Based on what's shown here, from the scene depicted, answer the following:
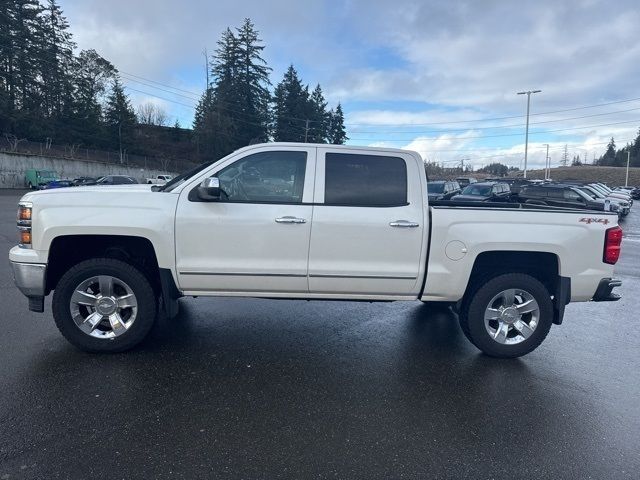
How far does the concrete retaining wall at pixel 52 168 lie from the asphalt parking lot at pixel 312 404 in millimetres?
43329

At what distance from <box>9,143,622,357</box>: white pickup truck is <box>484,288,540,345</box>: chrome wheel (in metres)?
0.01

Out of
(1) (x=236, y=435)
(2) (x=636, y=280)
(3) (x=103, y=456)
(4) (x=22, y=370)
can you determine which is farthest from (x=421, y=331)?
(2) (x=636, y=280)

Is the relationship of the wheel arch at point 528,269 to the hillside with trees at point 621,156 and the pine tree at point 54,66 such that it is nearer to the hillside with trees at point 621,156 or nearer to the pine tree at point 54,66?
the pine tree at point 54,66

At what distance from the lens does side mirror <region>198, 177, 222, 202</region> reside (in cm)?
373

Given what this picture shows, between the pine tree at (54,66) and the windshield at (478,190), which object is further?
the pine tree at (54,66)

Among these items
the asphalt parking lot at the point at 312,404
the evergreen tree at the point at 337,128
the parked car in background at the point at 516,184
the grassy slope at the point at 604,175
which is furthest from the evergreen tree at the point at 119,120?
the grassy slope at the point at 604,175

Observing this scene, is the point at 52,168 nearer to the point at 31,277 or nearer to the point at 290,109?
the point at 290,109

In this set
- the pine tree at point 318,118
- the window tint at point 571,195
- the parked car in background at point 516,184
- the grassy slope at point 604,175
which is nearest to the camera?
the window tint at point 571,195

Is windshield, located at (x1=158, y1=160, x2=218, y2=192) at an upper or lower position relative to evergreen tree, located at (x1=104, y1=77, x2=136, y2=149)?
lower

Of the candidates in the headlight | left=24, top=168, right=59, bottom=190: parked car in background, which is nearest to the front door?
the headlight

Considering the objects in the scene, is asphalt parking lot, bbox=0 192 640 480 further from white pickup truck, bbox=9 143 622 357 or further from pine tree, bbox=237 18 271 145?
pine tree, bbox=237 18 271 145

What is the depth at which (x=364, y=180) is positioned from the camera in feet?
13.6

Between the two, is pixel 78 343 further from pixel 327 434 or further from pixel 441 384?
pixel 441 384

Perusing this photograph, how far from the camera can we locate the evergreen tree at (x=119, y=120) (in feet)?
201
